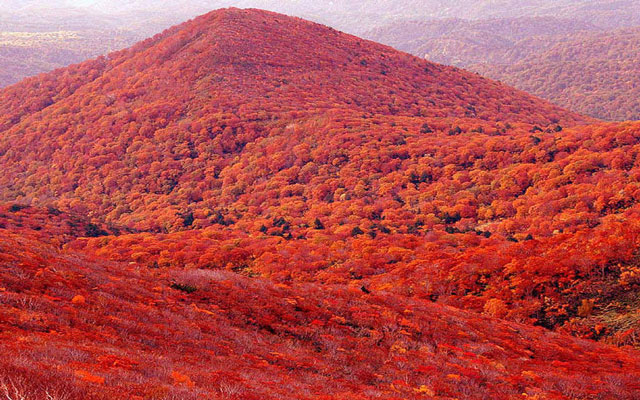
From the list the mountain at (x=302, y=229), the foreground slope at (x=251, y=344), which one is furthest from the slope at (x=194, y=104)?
the foreground slope at (x=251, y=344)

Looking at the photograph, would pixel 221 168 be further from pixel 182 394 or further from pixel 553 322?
pixel 182 394

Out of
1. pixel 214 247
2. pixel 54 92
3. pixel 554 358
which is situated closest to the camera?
pixel 554 358

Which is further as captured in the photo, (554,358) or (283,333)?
(554,358)

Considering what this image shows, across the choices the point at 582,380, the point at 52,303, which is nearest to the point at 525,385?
the point at 582,380

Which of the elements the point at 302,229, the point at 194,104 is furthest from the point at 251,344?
the point at 194,104

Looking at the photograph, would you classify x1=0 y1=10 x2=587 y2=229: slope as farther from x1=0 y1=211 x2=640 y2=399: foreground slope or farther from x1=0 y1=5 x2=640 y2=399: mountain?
x1=0 y1=211 x2=640 y2=399: foreground slope
